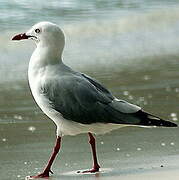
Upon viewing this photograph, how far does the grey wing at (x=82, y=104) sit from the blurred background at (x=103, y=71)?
0.40 m

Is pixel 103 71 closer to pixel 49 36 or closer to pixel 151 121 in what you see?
pixel 49 36

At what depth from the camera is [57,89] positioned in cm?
561

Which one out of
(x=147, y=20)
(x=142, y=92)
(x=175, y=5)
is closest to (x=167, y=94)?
(x=142, y=92)

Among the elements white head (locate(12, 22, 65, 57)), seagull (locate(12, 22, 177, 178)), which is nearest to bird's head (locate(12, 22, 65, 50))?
white head (locate(12, 22, 65, 57))

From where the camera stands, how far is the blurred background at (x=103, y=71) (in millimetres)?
6156

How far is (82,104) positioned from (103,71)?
498 centimetres

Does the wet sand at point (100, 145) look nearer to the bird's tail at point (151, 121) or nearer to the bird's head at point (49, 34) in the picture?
the bird's tail at point (151, 121)

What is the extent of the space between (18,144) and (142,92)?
2682 mm

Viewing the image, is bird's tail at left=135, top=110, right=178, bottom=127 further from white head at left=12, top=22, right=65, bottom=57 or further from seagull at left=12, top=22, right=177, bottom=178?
white head at left=12, top=22, right=65, bottom=57

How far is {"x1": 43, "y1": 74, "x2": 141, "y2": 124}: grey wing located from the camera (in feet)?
18.2

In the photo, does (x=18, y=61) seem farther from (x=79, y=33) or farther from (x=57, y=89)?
(x=57, y=89)

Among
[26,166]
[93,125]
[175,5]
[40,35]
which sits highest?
[40,35]

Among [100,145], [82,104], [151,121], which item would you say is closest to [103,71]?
[100,145]

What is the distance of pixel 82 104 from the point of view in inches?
220
